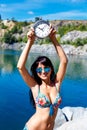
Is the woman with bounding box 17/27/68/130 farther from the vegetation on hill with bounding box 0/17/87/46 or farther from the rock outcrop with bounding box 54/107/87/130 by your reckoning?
the vegetation on hill with bounding box 0/17/87/46

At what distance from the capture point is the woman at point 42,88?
365 centimetres

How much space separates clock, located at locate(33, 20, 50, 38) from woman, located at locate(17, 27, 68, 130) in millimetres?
47

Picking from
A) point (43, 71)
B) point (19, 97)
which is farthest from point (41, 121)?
point (19, 97)

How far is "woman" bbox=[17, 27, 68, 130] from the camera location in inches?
144

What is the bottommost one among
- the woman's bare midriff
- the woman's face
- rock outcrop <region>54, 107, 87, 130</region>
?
rock outcrop <region>54, 107, 87, 130</region>

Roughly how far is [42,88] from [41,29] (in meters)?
0.65

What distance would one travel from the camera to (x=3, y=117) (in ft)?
52.1

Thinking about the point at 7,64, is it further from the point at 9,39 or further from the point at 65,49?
the point at 9,39

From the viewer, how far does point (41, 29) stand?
143 inches

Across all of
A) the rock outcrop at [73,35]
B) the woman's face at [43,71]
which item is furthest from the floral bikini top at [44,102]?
the rock outcrop at [73,35]

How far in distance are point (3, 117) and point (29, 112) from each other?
1769 millimetres

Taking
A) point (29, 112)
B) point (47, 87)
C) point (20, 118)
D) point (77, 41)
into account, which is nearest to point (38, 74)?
point (47, 87)

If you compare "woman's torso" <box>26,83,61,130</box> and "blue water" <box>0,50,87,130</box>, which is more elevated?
"woman's torso" <box>26,83,61,130</box>

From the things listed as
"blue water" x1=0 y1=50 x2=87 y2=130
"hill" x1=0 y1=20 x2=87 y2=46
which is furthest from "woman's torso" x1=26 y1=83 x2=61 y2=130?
"hill" x1=0 y1=20 x2=87 y2=46
